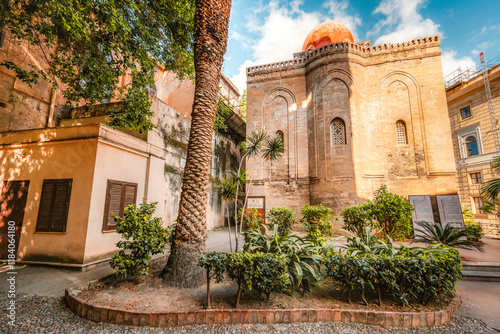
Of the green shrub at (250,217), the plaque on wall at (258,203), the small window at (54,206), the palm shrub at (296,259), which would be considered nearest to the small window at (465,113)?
the plaque on wall at (258,203)

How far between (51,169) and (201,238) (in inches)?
197

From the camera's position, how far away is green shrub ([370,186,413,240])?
702 centimetres

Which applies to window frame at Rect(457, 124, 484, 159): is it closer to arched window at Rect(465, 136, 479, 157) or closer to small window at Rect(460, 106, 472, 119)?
arched window at Rect(465, 136, 479, 157)

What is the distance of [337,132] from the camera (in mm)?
14234

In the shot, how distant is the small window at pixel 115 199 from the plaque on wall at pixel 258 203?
888 cm

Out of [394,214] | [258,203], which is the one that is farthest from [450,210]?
[258,203]

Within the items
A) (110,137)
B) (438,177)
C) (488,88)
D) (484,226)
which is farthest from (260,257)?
(488,88)

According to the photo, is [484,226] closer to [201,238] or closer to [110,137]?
[201,238]

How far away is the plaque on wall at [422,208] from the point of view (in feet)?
36.9

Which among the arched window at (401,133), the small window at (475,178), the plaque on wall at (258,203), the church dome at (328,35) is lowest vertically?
the plaque on wall at (258,203)

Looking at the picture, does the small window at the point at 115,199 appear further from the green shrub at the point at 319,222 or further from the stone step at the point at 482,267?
the stone step at the point at 482,267

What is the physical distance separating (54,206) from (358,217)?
956 cm

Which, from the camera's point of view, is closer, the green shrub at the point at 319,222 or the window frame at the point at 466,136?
the green shrub at the point at 319,222

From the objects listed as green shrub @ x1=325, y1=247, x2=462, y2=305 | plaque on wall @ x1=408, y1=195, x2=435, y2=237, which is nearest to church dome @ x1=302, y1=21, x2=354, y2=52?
plaque on wall @ x1=408, y1=195, x2=435, y2=237
